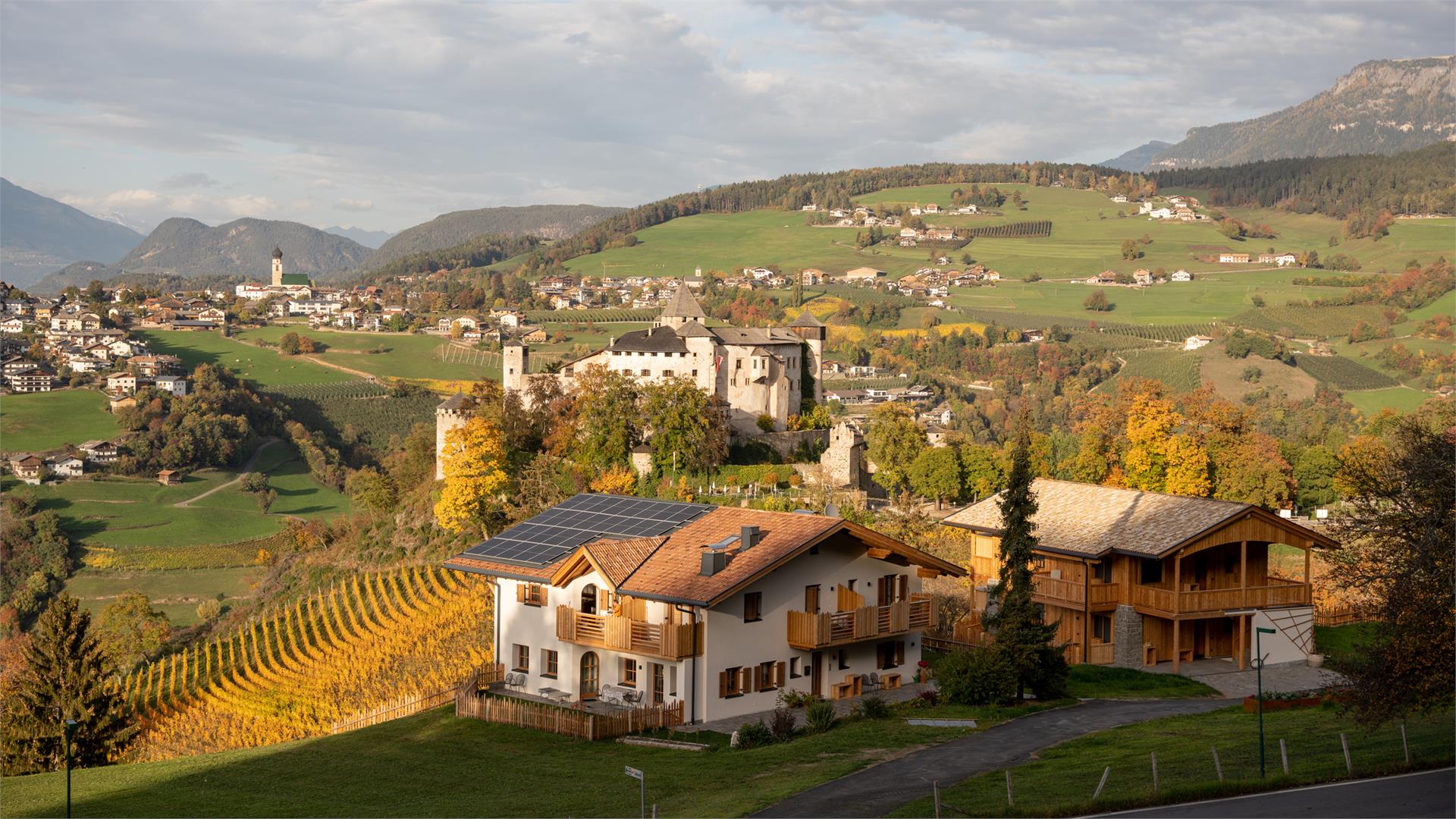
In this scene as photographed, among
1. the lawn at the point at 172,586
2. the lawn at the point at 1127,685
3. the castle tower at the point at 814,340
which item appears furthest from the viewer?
the lawn at the point at 172,586

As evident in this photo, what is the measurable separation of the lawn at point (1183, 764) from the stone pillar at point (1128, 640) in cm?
1037

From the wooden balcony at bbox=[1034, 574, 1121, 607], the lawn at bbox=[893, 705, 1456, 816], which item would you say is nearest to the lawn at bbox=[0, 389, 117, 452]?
the wooden balcony at bbox=[1034, 574, 1121, 607]

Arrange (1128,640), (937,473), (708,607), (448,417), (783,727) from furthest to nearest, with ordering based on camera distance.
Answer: (448,417), (937,473), (1128,640), (708,607), (783,727)

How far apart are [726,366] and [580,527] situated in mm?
43038

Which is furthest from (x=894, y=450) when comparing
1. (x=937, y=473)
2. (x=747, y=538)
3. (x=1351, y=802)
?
(x=1351, y=802)

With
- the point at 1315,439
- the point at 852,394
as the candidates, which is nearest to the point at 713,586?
the point at 1315,439

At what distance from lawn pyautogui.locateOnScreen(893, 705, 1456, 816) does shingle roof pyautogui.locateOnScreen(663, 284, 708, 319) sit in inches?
2517

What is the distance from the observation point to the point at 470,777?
92.1ft

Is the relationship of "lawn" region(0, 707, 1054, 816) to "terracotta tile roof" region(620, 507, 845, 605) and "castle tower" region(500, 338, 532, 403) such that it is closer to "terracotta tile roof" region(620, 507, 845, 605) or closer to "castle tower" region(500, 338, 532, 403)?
"terracotta tile roof" region(620, 507, 845, 605)

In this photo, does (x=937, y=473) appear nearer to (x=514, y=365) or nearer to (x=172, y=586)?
(x=514, y=365)

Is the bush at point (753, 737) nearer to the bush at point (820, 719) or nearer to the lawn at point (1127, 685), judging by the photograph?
the bush at point (820, 719)

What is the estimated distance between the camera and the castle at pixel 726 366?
81.2 meters

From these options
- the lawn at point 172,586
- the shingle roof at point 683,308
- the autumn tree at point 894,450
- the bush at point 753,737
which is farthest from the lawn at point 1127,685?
the lawn at point 172,586

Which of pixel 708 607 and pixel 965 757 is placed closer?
pixel 965 757
